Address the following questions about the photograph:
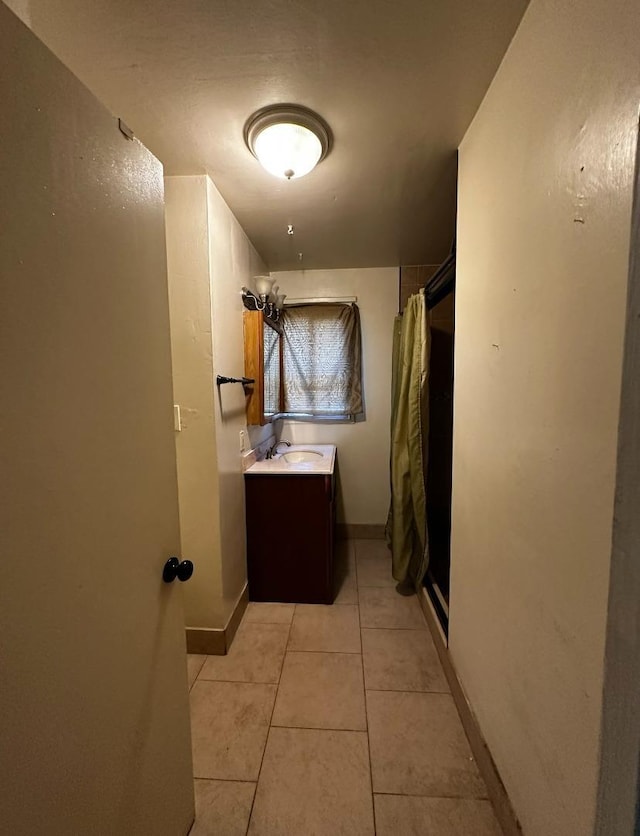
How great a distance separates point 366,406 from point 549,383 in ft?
6.77

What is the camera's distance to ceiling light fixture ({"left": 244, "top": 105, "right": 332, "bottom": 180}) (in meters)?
1.11

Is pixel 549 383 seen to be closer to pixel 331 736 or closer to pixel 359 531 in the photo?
pixel 331 736

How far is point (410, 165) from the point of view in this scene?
1.38 meters

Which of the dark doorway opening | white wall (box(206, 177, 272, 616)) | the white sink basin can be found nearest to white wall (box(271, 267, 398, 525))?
the white sink basin

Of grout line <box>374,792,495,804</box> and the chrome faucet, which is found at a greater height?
the chrome faucet

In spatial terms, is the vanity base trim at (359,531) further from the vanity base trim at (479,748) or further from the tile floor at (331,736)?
the vanity base trim at (479,748)

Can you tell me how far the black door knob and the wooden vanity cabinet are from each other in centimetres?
111

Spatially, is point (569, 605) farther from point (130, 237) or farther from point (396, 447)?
point (396, 447)

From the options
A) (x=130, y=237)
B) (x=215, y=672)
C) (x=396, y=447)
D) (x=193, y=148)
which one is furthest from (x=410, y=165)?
(x=215, y=672)

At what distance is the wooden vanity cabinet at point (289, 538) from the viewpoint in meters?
1.92

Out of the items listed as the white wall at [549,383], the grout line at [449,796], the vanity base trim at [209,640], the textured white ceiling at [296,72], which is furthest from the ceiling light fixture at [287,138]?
the grout line at [449,796]

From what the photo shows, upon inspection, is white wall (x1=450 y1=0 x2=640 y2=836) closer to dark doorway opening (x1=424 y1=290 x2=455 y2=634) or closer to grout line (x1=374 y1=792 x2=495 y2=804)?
grout line (x1=374 y1=792 x2=495 y2=804)

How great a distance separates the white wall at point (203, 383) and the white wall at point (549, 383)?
1.14 metres

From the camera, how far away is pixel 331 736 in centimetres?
119
